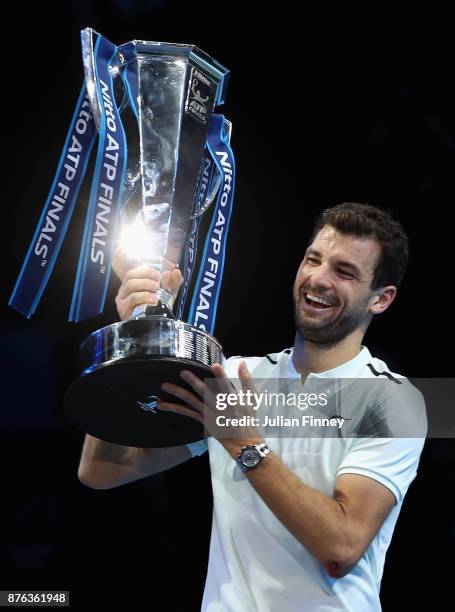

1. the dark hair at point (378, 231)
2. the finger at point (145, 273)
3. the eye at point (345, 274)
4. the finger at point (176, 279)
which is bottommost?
the finger at point (145, 273)

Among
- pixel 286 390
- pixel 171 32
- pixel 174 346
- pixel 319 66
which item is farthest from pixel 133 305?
pixel 319 66

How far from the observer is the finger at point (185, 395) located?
1.53m

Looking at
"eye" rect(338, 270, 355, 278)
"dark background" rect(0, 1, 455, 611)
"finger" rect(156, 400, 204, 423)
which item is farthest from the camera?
"dark background" rect(0, 1, 455, 611)

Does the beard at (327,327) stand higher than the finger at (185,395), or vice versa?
the beard at (327,327)

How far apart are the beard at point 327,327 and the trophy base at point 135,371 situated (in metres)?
0.43

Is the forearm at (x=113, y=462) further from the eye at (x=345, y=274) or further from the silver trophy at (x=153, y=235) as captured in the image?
the eye at (x=345, y=274)

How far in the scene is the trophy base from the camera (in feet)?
4.93

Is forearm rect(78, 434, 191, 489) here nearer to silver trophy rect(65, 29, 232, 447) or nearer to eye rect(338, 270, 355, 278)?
silver trophy rect(65, 29, 232, 447)

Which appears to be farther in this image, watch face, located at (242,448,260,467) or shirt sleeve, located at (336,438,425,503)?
shirt sleeve, located at (336,438,425,503)

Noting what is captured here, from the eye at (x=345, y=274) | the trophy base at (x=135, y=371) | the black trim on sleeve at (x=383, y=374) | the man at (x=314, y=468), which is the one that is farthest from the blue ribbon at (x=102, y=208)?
the black trim on sleeve at (x=383, y=374)

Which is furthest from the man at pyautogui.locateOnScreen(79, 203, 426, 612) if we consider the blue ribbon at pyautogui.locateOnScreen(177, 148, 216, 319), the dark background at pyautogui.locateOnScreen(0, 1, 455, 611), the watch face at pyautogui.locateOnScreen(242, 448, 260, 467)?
the dark background at pyautogui.locateOnScreen(0, 1, 455, 611)

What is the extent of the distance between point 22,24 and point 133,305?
1784mm

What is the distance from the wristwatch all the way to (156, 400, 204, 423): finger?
Result: 0.11 metres

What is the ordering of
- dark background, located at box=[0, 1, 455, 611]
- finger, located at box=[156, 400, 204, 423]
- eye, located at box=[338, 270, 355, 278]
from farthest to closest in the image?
dark background, located at box=[0, 1, 455, 611] < eye, located at box=[338, 270, 355, 278] < finger, located at box=[156, 400, 204, 423]
